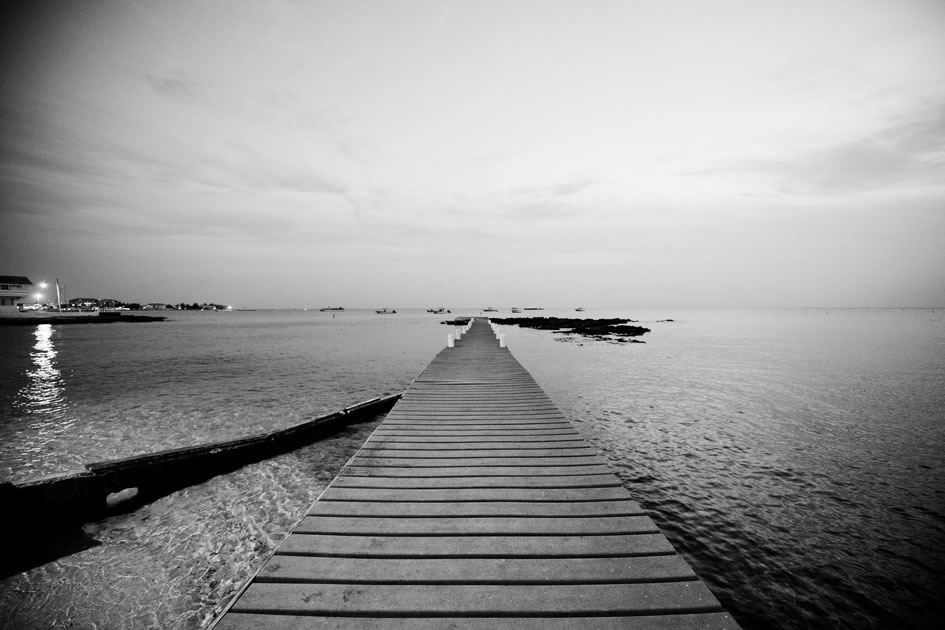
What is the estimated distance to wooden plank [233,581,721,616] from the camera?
2584mm

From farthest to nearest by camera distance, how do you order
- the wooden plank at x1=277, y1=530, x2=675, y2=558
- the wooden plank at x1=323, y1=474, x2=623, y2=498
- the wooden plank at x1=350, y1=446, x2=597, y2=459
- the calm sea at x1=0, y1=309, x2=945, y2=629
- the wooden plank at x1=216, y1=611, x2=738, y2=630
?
the wooden plank at x1=350, y1=446, x2=597, y2=459 < the calm sea at x1=0, y1=309, x2=945, y2=629 < the wooden plank at x1=323, y1=474, x2=623, y2=498 < the wooden plank at x1=277, y1=530, x2=675, y2=558 < the wooden plank at x1=216, y1=611, x2=738, y2=630

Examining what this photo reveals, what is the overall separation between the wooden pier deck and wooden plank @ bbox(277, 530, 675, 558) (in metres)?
0.01

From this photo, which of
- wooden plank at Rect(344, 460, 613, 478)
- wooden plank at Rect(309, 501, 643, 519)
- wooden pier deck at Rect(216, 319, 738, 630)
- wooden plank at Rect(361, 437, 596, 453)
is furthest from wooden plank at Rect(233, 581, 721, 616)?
wooden plank at Rect(361, 437, 596, 453)

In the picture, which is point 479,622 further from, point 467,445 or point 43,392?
point 43,392

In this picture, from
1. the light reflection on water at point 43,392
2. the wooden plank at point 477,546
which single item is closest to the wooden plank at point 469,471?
the wooden plank at point 477,546

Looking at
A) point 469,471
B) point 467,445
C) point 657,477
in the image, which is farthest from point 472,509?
point 657,477

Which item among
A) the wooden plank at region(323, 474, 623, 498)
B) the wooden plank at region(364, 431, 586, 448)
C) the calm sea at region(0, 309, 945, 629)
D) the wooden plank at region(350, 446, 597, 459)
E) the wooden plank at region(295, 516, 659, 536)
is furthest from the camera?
the wooden plank at region(364, 431, 586, 448)

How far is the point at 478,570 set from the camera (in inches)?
120

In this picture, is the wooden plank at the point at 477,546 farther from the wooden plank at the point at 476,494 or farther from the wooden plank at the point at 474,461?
the wooden plank at the point at 474,461

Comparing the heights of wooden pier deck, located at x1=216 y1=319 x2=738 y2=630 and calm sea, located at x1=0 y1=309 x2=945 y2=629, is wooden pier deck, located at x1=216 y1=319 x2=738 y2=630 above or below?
above

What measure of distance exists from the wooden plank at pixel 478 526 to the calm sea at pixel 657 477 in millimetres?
2552

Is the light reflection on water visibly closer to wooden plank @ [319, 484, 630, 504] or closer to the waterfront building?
wooden plank @ [319, 484, 630, 504]

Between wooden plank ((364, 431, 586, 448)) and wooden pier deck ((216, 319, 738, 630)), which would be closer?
wooden pier deck ((216, 319, 738, 630))

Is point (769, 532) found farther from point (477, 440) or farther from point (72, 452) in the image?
point (72, 452)
